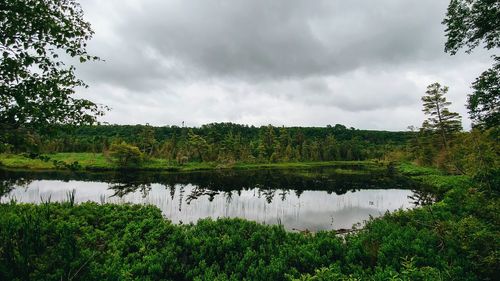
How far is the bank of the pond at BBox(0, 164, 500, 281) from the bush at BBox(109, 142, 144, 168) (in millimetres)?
51596

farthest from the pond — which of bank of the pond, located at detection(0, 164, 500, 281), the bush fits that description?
the bush

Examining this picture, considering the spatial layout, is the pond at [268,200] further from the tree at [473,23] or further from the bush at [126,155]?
the bush at [126,155]

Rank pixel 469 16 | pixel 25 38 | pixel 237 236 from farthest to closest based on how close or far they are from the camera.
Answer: pixel 469 16, pixel 237 236, pixel 25 38

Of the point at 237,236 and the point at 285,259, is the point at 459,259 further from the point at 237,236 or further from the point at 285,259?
the point at 237,236

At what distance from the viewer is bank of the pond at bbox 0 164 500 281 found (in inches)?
189

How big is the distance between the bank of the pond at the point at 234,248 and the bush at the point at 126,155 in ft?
169

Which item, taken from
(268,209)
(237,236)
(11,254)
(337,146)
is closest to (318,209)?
(268,209)

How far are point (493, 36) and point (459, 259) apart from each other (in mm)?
8853

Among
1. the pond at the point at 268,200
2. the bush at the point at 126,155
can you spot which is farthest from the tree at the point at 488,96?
the bush at the point at 126,155

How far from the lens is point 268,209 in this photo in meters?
23.9

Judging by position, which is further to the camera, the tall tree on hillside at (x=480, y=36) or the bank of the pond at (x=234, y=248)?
the tall tree on hillside at (x=480, y=36)

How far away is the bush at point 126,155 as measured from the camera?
6131 cm

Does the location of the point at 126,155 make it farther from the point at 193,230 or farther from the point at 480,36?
the point at 480,36

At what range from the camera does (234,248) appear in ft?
32.7
